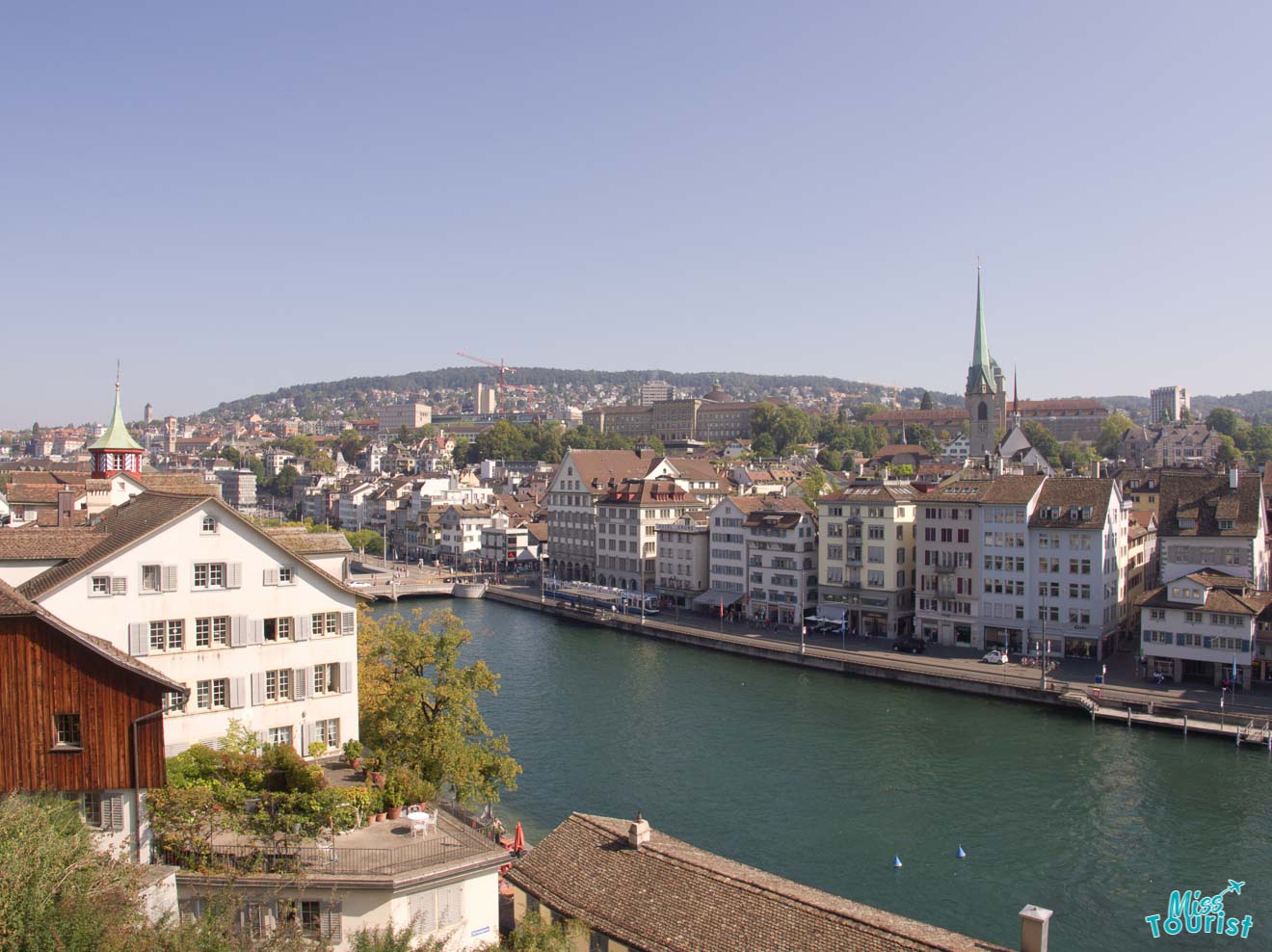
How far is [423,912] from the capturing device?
651 inches

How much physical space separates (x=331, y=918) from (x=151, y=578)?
8576 mm

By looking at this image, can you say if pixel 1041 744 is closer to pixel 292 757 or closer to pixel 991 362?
pixel 292 757

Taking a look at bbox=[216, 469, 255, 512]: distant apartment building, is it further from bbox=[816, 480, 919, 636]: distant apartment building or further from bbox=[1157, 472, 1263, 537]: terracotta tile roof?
bbox=[1157, 472, 1263, 537]: terracotta tile roof

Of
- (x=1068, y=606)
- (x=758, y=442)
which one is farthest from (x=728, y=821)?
(x=758, y=442)

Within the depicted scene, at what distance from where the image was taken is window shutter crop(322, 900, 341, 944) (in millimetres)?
16203

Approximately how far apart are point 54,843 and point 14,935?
1.46 m

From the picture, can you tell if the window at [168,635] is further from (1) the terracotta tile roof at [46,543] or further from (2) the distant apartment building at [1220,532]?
(2) the distant apartment building at [1220,532]

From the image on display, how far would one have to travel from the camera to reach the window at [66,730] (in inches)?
631

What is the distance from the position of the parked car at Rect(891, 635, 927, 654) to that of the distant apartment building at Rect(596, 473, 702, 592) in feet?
88.9

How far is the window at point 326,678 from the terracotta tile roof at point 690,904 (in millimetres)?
5936

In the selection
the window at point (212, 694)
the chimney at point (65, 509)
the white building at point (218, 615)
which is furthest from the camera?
the chimney at point (65, 509)

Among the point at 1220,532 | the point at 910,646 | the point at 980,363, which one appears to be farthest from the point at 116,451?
the point at 980,363

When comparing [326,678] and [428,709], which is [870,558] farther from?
[326,678]

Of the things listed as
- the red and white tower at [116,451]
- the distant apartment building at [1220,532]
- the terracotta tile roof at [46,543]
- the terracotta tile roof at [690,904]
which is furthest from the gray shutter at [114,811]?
the distant apartment building at [1220,532]
